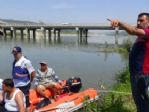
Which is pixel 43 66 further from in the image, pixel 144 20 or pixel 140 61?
pixel 144 20

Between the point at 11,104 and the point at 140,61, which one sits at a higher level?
the point at 140,61

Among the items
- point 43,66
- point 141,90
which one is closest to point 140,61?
point 141,90

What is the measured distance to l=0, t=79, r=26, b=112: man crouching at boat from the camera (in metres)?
6.70

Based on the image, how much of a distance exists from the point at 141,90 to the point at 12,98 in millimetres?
2059

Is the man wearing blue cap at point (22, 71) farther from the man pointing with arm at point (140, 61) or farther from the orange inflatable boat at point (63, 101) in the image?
the man pointing with arm at point (140, 61)

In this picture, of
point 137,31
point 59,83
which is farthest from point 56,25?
point 137,31

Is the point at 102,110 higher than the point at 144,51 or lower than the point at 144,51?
lower

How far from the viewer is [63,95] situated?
454 inches

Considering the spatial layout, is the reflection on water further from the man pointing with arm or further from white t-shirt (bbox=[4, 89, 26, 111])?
the man pointing with arm

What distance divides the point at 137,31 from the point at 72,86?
21.2 ft

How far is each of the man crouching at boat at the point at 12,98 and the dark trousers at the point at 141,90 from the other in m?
1.80

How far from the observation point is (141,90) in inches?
242

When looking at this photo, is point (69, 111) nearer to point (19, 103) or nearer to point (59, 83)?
point (59, 83)

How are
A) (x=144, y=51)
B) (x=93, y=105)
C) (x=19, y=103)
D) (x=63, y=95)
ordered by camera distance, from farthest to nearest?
(x=63, y=95), (x=93, y=105), (x=19, y=103), (x=144, y=51)
